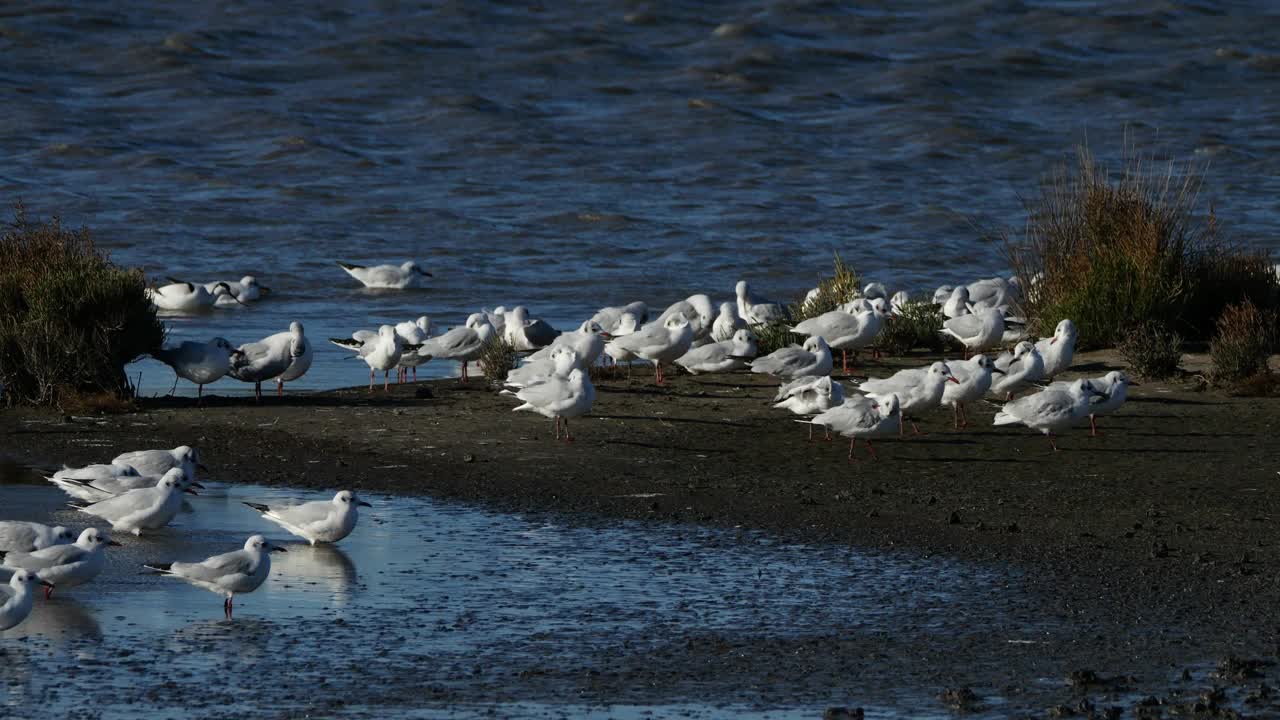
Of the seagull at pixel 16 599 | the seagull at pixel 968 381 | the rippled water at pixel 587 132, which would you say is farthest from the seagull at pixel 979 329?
the seagull at pixel 16 599

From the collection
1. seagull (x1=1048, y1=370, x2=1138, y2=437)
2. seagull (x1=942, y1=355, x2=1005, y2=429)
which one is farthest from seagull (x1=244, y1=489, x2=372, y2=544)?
seagull (x1=1048, y1=370, x2=1138, y2=437)

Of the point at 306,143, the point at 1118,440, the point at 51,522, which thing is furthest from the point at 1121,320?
the point at 306,143

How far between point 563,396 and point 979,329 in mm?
5660

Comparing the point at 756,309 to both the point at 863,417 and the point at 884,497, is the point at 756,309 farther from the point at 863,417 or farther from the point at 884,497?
the point at 884,497

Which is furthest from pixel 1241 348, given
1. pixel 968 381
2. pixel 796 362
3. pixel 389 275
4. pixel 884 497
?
pixel 389 275

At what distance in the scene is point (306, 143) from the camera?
43.4 m

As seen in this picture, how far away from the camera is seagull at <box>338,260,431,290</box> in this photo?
96.6 ft

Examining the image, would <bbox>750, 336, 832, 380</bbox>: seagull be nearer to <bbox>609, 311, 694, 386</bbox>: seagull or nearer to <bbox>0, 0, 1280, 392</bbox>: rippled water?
<bbox>609, 311, 694, 386</bbox>: seagull

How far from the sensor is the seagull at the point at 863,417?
14.0 m

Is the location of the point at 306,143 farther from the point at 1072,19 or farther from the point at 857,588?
the point at 857,588

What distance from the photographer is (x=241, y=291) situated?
27969mm

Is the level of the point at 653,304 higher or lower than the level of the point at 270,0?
lower

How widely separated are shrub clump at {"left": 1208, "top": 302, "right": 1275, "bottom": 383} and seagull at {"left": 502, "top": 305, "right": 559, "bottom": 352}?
659cm

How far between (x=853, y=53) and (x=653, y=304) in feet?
86.9
